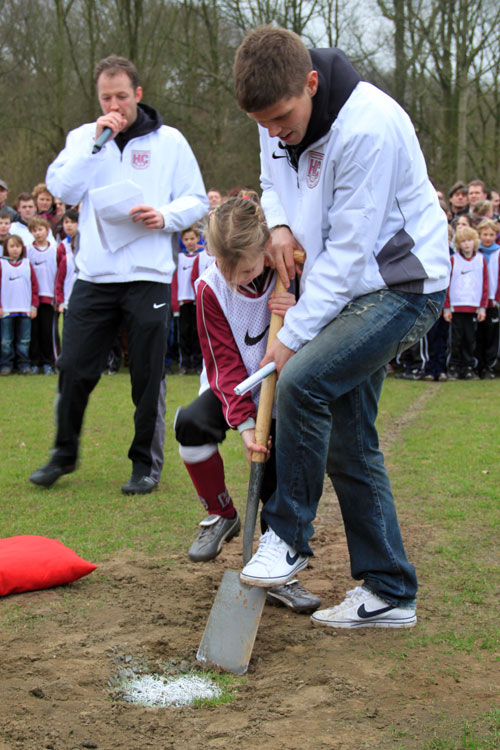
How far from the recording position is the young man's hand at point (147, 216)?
5.38m

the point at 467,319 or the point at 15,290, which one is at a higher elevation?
the point at 15,290

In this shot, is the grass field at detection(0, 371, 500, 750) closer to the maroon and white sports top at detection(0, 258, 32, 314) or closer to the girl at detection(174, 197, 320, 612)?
the girl at detection(174, 197, 320, 612)

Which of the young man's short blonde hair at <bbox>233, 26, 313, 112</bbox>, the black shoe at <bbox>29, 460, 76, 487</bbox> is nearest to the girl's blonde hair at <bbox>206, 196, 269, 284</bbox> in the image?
the young man's short blonde hair at <bbox>233, 26, 313, 112</bbox>

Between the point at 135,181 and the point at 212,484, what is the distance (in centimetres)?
251

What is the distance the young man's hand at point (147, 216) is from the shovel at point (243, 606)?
207cm

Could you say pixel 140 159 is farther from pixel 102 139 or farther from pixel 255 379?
pixel 255 379

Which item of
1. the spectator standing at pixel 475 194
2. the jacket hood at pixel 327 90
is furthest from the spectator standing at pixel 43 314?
the jacket hood at pixel 327 90

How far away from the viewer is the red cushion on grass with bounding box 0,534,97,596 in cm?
379

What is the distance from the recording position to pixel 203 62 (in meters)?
23.2

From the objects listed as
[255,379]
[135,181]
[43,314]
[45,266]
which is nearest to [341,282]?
[255,379]

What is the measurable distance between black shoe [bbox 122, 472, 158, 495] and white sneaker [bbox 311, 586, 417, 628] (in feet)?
7.62

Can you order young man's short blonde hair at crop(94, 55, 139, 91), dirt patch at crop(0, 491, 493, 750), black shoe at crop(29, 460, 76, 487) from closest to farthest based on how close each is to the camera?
dirt patch at crop(0, 491, 493, 750)
young man's short blonde hair at crop(94, 55, 139, 91)
black shoe at crop(29, 460, 76, 487)

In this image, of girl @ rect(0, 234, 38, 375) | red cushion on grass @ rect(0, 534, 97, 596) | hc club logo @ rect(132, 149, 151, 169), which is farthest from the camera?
girl @ rect(0, 234, 38, 375)

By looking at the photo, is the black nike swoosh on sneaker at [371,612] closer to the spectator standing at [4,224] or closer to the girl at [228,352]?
the girl at [228,352]
